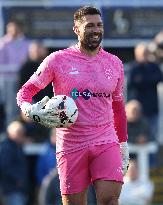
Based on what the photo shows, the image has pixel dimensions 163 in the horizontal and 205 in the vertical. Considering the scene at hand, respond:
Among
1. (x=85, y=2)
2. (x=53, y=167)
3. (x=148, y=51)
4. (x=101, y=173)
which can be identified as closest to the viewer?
(x=101, y=173)

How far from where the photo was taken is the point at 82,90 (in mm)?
9625

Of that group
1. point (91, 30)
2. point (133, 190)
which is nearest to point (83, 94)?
point (91, 30)

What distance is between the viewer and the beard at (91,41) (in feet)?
31.7

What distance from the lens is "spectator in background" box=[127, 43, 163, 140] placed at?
51.9 feet

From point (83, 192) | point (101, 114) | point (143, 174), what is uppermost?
point (101, 114)

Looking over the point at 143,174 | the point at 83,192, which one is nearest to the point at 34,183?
the point at 143,174

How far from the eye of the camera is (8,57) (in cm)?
1639

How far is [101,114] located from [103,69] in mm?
410

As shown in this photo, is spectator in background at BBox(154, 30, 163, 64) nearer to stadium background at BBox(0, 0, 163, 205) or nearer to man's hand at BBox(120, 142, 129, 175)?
stadium background at BBox(0, 0, 163, 205)

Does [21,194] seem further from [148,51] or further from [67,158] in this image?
[67,158]

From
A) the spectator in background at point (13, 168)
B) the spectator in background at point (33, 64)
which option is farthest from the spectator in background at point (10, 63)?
the spectator in background at point (13, 168)

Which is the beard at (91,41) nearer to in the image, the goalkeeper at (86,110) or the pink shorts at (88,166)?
the goalkeeper at (86,110)

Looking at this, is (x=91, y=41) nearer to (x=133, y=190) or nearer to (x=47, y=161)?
(x=47, y=161)

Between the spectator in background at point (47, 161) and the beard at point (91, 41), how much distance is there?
5558 mm
